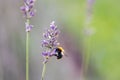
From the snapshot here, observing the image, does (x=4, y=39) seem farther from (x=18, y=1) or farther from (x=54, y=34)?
(x=54, y=34)

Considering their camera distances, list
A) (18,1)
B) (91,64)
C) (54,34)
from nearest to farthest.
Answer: (54,34) < (18,1) < (91,64)

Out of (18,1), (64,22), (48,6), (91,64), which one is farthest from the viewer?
(64,22)

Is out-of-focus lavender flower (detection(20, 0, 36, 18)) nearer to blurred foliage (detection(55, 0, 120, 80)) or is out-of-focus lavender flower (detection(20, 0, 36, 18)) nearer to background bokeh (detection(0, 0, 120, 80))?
background bokeh (detection(0, 0, 120, 80))

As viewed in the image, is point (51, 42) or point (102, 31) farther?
point (102, 31)

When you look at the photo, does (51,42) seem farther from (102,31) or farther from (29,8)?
(102,31)

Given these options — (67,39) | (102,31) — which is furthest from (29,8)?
(102,31)

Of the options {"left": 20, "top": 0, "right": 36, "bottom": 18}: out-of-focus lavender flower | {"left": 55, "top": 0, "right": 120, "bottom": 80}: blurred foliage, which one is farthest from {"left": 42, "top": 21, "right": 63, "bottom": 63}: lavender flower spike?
{"left": 55, "top": 0, "right": 120, "bottom": 80}: blurred foliage

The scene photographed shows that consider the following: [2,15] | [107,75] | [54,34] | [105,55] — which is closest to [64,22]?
[105,55]

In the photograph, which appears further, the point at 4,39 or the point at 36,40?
the point at 36,40

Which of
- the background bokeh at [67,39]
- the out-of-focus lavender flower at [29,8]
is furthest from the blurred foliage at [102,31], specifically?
the out-of-focus lavender flower at [29,8]
